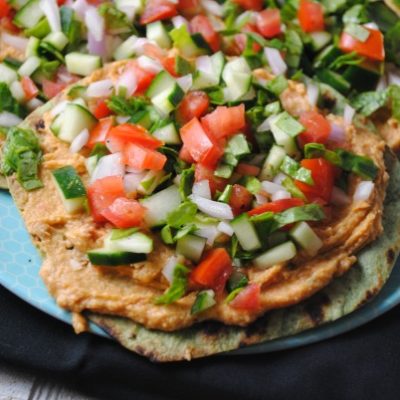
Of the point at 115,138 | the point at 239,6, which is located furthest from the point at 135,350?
the point at 239,6

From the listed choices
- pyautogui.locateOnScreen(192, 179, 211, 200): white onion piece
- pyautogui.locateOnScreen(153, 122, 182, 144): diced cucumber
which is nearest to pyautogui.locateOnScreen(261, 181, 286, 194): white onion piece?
pyautogui.locateOnScreen(192, 179, 211, 200): white onion piece

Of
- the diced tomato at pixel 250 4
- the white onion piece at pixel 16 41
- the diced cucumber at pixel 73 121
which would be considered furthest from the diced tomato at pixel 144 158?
the diced tomato at pixel 250 4

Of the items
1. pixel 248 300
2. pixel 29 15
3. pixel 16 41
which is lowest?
pixel 248 300

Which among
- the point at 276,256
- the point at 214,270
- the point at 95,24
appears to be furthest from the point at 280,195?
the point at 95,24

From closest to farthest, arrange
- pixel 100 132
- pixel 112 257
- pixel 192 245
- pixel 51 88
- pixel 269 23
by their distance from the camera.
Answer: pixel 112 257
pixel 192 245
pixel 100 132
pixel 51 88
pixel 269 23

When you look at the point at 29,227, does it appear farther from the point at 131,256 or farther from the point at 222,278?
the point at 222,278

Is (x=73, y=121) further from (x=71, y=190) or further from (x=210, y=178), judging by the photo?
(x=210, y=178)

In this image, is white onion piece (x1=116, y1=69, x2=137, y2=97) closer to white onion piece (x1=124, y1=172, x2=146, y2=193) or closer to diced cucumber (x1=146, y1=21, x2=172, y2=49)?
diced cucumber (x1=146, y1=21, x2=172, y2=49)
